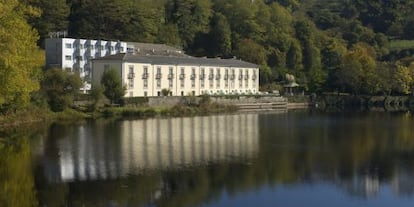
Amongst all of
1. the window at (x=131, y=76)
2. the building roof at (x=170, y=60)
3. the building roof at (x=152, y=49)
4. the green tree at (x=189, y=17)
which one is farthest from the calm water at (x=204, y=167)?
the green tree at (x=189, y=17)

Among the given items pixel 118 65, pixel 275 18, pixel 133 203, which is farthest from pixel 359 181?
pixel 275 18

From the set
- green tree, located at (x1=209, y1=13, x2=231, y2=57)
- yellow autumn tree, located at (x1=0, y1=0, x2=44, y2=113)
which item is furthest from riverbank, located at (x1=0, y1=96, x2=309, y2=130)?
green tree, located at (x1=209, y1=13, x2=231, y2=57)

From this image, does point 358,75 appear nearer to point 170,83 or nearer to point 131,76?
point 170,83

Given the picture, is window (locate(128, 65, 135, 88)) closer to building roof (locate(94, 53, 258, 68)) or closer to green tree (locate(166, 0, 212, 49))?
building roof (locate(94, 53, 258, 68))

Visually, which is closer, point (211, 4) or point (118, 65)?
point (118, 65)

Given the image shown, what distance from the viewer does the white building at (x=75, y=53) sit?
1900 inches

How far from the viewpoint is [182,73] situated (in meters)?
49.2

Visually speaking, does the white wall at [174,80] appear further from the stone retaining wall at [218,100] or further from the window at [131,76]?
the stone retaining wall at [218,100]

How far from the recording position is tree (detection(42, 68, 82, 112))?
36.2 m

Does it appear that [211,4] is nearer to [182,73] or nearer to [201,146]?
[182,73]

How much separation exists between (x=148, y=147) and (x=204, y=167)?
4990mm

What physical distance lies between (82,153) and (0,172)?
422cm

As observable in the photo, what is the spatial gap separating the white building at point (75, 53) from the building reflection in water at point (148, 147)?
50.3 ft

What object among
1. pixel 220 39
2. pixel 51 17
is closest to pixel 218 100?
pixel 51 17
